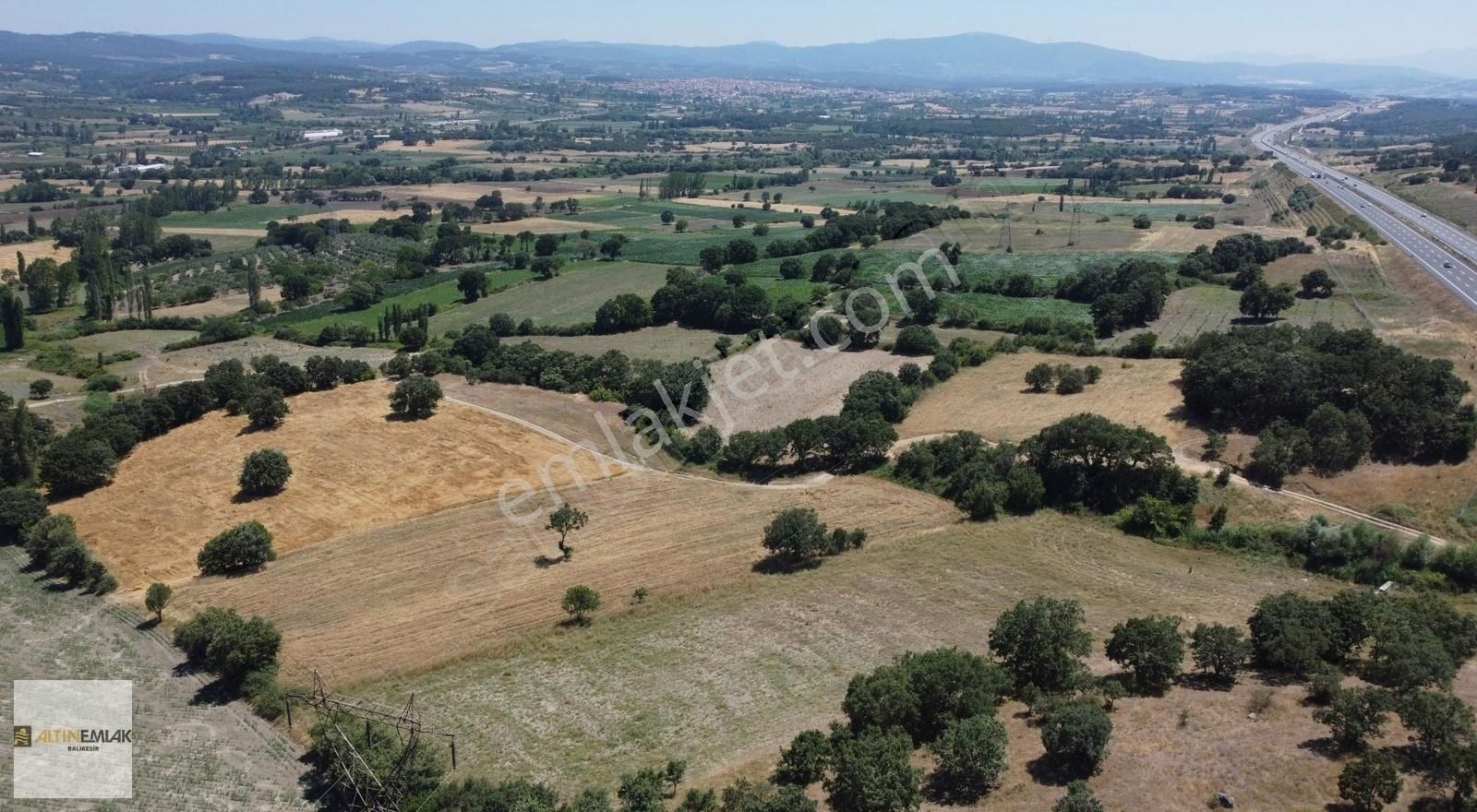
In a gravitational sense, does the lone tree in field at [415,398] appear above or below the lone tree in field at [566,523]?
above

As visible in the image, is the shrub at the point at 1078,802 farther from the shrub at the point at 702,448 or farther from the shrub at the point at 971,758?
the shrub at the point at 702,448

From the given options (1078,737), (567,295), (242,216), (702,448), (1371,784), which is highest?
(242,216)

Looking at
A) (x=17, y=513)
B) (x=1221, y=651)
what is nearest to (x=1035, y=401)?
(x=1221, y=651)

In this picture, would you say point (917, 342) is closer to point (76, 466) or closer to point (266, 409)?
point (266, 409)

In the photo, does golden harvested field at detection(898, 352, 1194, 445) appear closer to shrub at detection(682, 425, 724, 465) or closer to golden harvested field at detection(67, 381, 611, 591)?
shrub at detection(682, 425, 724, 465)

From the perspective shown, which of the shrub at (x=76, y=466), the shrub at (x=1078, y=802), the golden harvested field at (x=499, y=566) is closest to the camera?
the shrub at (x=1078, y=802)

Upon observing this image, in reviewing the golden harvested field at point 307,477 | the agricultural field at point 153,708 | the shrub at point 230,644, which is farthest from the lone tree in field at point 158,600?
the golden harvested field at point 307,477
